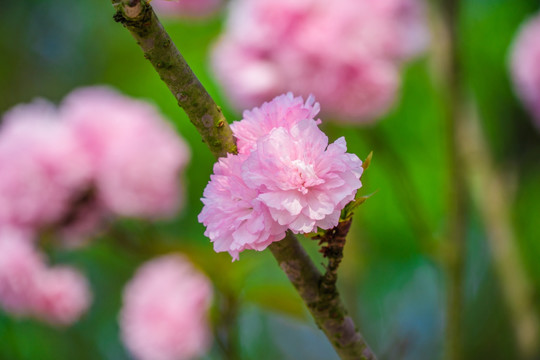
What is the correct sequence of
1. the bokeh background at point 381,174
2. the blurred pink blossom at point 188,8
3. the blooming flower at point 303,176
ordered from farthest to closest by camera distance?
1. the bokeh background at point 381,174
2. the blurred pink blossom at point 188,8
3. the blooming flower at point 303,176

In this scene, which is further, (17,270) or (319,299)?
(17,270)

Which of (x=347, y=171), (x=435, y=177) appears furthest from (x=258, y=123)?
(x=435, y=177)

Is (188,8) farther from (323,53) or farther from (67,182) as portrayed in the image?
(67,182)

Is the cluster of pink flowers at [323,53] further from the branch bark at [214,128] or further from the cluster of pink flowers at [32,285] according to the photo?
the branch bark at [214,128]

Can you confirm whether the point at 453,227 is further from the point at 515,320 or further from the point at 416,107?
the point at 416,107

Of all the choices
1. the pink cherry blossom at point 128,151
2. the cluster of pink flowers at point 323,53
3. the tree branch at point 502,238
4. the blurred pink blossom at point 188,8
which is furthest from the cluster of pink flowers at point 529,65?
the pink cherry blossom at point 128,151

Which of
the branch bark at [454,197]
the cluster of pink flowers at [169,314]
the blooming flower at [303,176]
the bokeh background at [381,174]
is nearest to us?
the blooming flower at [303,176]

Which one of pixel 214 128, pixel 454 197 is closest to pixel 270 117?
pixel 214 128
